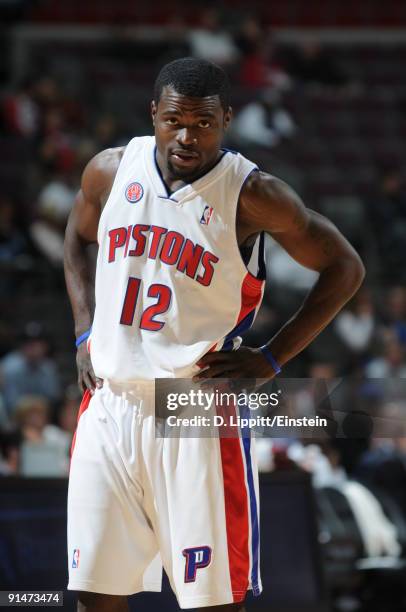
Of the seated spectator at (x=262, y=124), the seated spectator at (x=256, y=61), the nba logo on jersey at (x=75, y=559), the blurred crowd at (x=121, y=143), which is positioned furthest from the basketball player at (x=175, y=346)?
the seated spectator at (x=256, y=61)

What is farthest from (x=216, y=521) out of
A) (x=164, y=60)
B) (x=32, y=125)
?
(x=164, y=60)

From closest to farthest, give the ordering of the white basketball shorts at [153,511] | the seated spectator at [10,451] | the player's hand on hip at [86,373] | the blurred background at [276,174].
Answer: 1. the white basketball shorts at [153,511]
2. the player's hand on hip at [86,373]
3. the blurred background at [276,174]
4. the seated spectator at [10,451]

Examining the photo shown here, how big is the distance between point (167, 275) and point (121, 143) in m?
9.13

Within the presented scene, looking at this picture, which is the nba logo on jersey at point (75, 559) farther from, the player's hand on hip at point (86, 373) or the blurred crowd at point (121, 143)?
the blurred crowd at point (121, 143)

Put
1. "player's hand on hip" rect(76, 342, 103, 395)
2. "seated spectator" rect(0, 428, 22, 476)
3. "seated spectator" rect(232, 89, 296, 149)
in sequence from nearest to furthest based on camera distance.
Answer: "player's hand on hip" rect(76, 342, 103, 395)
"seated spectator" rect(0, 428, 22, 476)
"seated spectator" rect(232, 89, 296, 149)

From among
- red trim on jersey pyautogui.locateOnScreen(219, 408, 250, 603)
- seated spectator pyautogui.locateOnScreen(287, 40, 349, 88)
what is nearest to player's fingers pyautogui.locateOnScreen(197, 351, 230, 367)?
red trim on jersey pyautogui.locateOnScreen(219, 408, 250, 603)

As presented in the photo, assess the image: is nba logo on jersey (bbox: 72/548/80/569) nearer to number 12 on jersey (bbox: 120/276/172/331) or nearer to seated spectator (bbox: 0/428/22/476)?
number 12 on jersey (bbox: 120/276/172/331)

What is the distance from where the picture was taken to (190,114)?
12.3 ft

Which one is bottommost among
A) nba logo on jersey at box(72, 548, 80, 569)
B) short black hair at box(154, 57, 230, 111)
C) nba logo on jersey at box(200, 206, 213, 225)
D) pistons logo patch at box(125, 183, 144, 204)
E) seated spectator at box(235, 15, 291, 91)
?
nba logo on jersey at box(72, 548, 80, 569)

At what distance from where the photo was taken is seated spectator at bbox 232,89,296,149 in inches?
539

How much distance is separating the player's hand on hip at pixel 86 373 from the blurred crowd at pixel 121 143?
421 centimetres

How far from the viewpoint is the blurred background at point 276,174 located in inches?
279

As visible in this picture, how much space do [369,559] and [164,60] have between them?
29.8ft

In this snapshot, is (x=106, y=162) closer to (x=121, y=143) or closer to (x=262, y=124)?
(x=121, y=143)
